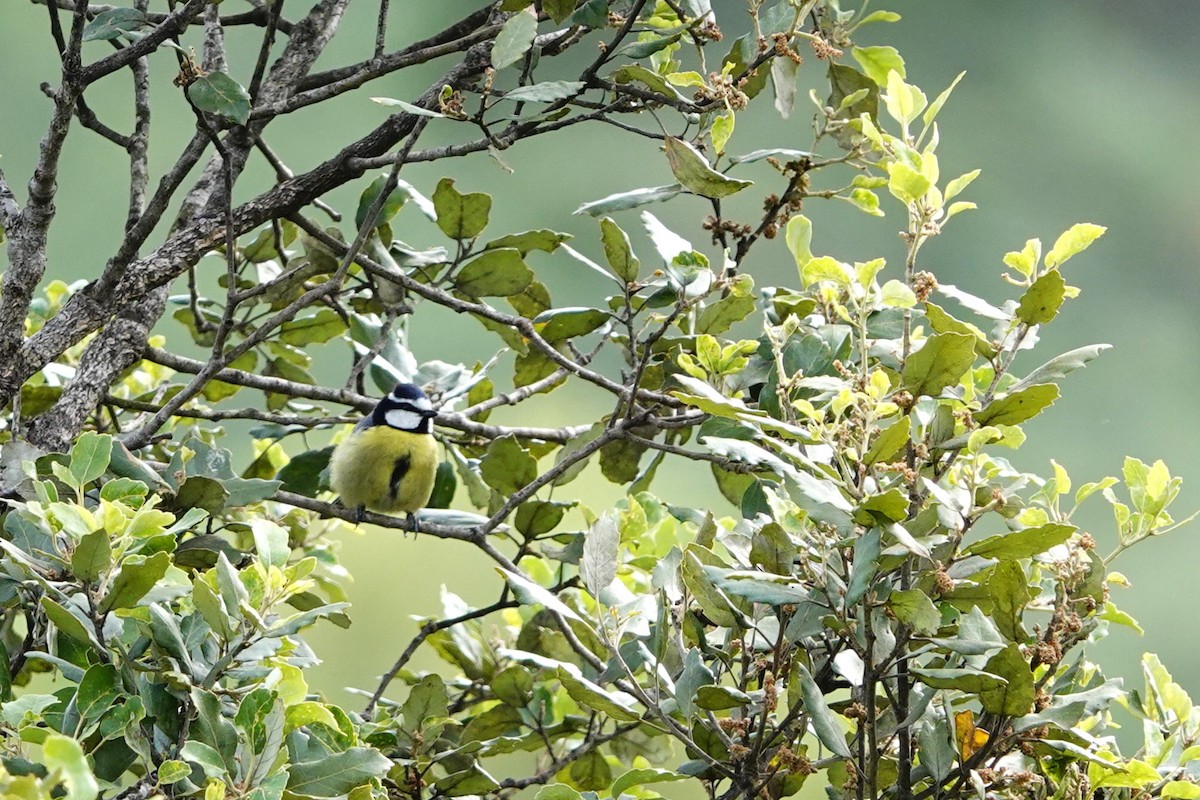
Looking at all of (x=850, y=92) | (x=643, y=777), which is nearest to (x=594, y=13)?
(x=850, y=92)

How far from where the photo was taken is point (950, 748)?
98cm

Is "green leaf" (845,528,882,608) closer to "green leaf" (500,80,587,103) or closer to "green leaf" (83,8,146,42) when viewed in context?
"green leaf" (500,80,587,103)

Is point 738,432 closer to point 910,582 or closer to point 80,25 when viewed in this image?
point 910,582

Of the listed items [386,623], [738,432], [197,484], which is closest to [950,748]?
[738,432]

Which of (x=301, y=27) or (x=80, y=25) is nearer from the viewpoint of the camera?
(x=80, y=25)

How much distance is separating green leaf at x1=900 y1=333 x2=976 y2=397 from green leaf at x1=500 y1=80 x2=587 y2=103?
0.45 meters

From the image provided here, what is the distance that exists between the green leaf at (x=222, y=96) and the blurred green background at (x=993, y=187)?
2.67m

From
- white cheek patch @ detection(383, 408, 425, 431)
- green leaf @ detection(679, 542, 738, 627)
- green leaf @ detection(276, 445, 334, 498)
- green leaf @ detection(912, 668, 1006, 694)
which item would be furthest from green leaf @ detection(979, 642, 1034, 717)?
white cheek patch @ detection(383, 408, 425, 431)

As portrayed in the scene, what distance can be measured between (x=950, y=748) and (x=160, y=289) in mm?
1046

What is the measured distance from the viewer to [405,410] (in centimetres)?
200

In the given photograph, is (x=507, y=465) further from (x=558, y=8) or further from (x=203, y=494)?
(x=558, y=8)

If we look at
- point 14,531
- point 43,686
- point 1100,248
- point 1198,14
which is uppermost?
point 1198,14

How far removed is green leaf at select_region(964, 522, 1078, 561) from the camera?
0.85m

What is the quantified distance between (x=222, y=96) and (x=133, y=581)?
474 millimetres
